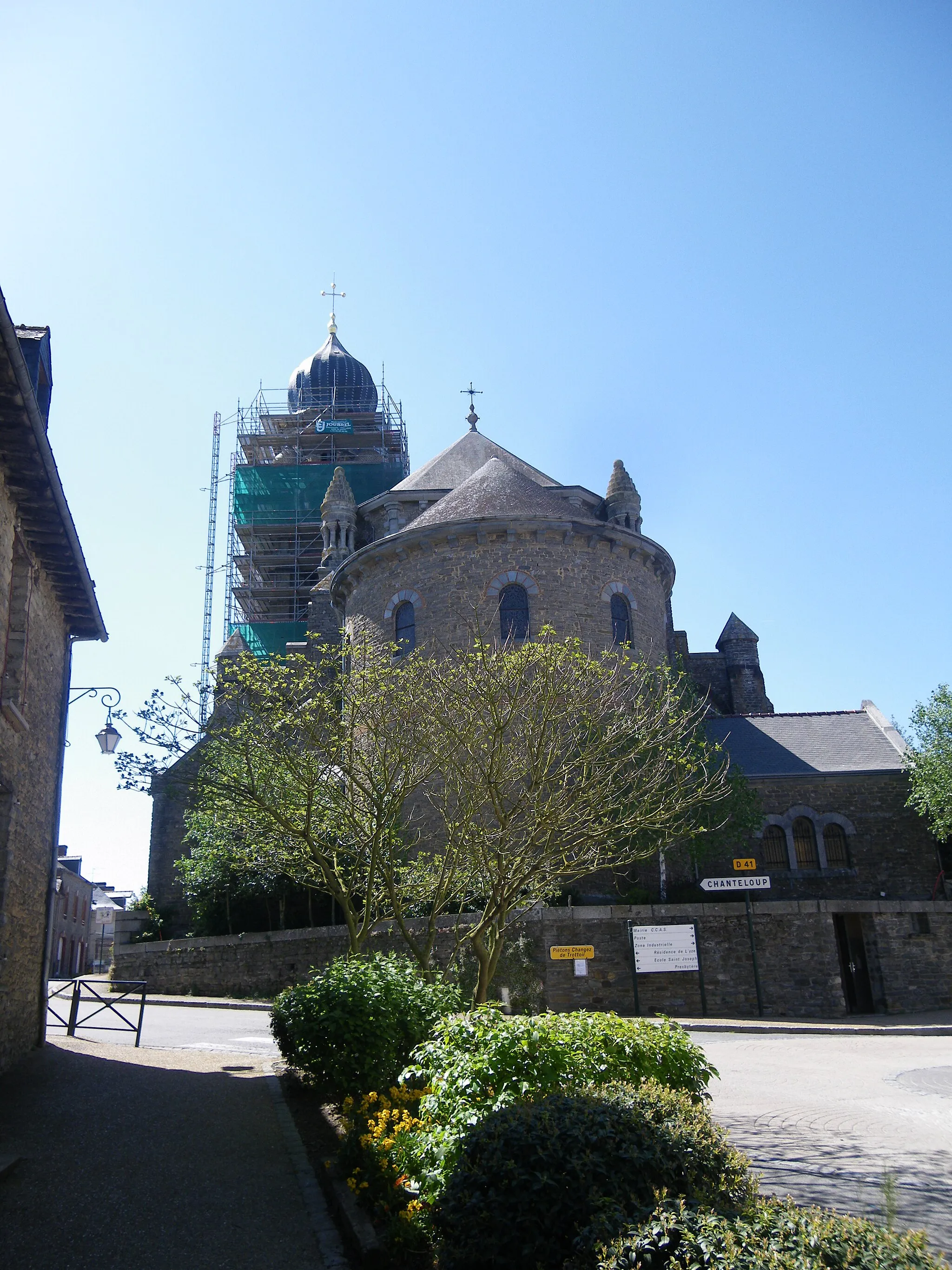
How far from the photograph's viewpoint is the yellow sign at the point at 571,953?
1798 cm

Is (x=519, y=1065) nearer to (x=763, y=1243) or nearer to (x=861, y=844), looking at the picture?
(x=763, y=1243)

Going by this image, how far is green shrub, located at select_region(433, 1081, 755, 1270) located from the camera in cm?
380

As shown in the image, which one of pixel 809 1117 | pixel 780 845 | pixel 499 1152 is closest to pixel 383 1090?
pixel 809 1117

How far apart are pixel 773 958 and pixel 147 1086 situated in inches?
486

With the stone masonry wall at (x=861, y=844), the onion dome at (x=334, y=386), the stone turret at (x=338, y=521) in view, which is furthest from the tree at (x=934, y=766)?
the onion dome at (x=334, y=386)

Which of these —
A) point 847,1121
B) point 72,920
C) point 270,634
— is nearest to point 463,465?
point 270,634

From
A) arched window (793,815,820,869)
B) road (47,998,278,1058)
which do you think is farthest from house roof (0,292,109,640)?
arched window (793,815,820,869)

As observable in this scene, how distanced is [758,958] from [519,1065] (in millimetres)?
14600

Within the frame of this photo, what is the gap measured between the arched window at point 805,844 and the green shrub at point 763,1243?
23.5 m

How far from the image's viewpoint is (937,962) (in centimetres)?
1941

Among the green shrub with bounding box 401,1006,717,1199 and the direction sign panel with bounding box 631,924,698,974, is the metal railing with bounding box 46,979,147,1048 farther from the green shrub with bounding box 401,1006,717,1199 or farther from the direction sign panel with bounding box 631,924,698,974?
the green shrub with bounding box 401,1006,717,1199

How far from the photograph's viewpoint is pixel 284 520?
45.5 meters

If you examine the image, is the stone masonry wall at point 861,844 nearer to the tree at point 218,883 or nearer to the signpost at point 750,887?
the signpost at point 750,887

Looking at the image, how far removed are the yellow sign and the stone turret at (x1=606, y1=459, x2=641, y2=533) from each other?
53.2 feet
